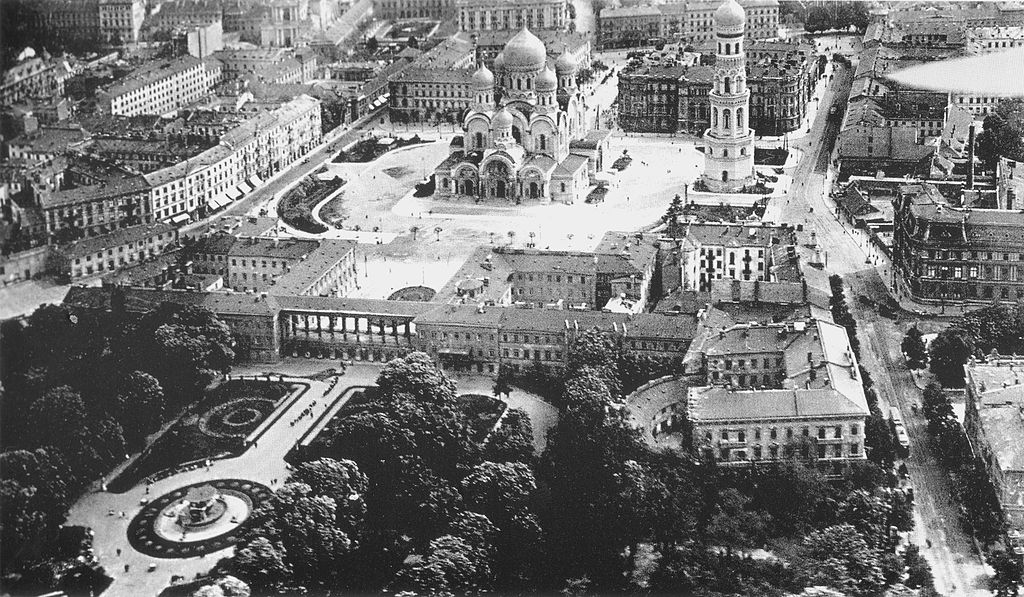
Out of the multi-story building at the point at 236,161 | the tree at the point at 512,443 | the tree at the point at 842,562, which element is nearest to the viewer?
the tree at the point at 842,562

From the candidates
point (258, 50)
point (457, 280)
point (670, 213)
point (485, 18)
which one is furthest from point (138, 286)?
point (485, 18)

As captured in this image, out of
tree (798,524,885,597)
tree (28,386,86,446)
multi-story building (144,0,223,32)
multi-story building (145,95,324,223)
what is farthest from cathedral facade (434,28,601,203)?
tree (798,524,885,597)

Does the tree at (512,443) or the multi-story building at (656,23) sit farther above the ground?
the multi-story building at (656,23)

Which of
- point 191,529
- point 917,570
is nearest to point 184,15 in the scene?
point 191,529

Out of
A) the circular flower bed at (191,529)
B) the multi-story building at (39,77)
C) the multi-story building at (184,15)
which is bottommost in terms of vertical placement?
the circular flower bed at (191,529)

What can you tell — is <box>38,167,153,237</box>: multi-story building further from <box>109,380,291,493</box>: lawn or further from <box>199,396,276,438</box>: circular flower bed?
<box>199,396,276,438</box>: circular flower bed

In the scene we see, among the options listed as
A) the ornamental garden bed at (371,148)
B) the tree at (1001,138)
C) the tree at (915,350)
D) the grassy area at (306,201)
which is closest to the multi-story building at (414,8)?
the ornamental garden bed at (371,148)

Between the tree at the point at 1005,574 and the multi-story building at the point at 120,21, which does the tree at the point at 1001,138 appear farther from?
the multi-story building at the point at 120,21

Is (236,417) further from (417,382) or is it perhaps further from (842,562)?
(842,562)
